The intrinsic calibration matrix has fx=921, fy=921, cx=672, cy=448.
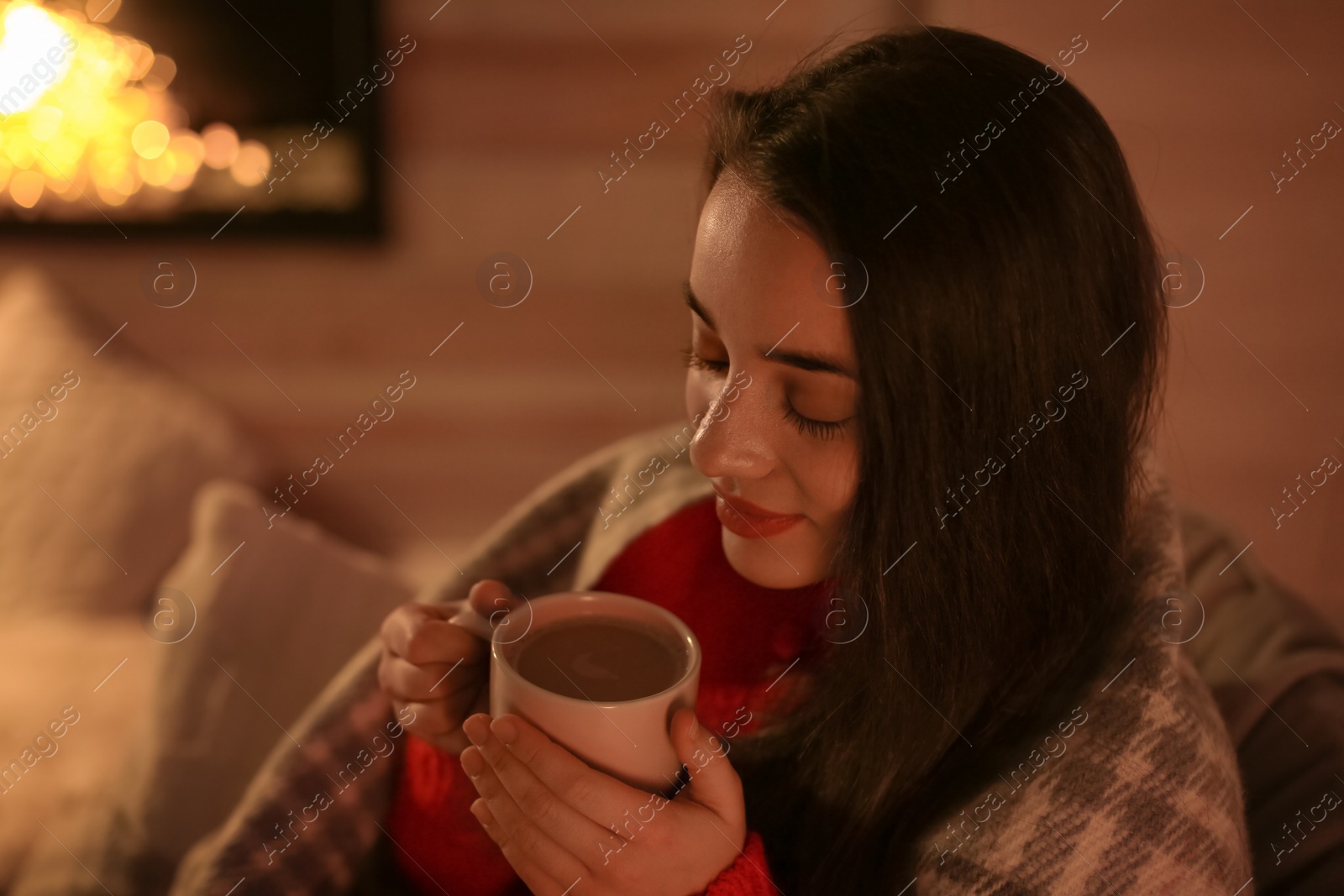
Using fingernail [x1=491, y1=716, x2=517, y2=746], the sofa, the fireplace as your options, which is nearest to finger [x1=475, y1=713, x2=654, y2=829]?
fingernail [x1=491, y1=716, x2=517, y2=746]

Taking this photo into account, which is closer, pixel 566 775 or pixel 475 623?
pixel 566 775

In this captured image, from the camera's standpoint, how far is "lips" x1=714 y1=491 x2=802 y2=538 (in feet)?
2.36

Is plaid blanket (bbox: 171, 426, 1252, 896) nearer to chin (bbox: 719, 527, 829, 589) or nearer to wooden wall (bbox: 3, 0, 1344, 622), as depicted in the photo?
chin (bbox: 719, 527, 829, 589)

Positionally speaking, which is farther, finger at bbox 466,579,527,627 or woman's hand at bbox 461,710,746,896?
finger at bbox 466,579,527,627

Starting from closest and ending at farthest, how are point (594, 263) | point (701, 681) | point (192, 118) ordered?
1. point (701, 681)
2. point (192, 118)
3. point (594, 263)

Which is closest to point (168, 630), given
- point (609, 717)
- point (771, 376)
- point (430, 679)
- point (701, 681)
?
point (430, 679)

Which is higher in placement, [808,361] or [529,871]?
[808,361]

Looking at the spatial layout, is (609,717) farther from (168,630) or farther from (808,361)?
(168,630)

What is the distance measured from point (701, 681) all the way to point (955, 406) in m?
0.41

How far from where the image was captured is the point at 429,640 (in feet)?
2.57

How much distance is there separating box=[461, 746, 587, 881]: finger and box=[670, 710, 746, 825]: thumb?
10cm

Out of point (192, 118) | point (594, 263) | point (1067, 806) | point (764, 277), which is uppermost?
point (192, 118)

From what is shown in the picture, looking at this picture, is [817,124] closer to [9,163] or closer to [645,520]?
[645,520]

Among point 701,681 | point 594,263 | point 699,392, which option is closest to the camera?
point 699,392
